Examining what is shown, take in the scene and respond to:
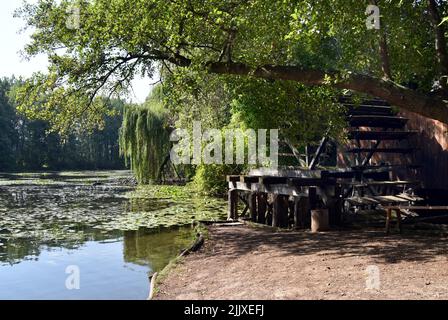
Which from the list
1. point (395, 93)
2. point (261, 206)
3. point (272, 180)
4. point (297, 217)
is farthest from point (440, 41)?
point (261, 206)

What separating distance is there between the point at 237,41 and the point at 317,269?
629 centimetres

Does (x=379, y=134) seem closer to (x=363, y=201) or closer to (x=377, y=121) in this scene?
(x=377, y=121)

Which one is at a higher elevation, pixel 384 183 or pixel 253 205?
pixel 384 183

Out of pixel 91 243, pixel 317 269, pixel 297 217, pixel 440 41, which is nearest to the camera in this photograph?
pixel 317 269

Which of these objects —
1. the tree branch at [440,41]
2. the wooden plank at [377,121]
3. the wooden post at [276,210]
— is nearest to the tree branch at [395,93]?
the tree branch at [440,41]

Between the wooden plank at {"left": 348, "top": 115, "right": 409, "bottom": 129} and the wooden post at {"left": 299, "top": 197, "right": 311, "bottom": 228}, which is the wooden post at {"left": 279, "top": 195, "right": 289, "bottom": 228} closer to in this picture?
the wooden post at {"left": 299, "top": 197, "right": 311, "bottom": 228}

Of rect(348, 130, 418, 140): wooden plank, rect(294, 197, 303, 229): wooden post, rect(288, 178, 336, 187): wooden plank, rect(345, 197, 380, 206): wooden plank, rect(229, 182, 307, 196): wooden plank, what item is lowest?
rect(294, 197, 303, 229): wooden post

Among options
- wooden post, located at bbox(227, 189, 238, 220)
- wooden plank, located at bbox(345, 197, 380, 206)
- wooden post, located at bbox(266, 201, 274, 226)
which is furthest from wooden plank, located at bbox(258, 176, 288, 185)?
wooden post, located at bbox(227, 189, 238, 220)

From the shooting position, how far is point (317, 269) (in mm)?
7355

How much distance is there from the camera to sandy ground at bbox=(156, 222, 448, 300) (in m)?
6.09

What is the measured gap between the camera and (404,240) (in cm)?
952

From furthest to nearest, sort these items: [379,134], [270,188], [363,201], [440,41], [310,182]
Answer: [379,134] < [270,188] < [363,201] < [310,182] < [440,41]

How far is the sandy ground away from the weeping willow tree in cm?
2157

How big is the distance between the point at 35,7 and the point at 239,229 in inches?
310
